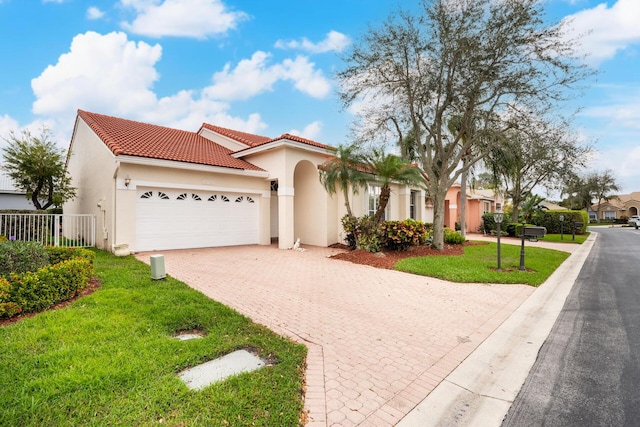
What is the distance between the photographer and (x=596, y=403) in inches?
119

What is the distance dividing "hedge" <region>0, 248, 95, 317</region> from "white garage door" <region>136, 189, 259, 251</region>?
5.78m

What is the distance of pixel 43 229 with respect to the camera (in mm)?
11742

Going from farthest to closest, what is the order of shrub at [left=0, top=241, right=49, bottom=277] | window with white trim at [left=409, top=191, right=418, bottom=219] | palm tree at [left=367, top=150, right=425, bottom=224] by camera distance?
window with white trim at [left=409, top=191, right=418, bottom=219], palm tree at [left=367, top=150, right=425, bottom=224], shrub at [left=0, top=241, right=49, bottom=277]

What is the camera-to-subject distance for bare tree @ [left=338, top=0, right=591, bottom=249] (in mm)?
11141

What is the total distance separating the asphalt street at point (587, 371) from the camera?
2.84 metres

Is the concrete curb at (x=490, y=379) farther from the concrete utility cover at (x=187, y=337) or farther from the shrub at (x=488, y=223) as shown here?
the shrub at (x=488, y=223)

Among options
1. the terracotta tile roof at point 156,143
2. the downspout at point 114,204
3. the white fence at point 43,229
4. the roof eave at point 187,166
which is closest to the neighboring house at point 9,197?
the terracotta tile roof at point 156,143

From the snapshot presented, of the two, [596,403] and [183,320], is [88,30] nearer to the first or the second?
[183,320]

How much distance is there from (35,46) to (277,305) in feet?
45.5

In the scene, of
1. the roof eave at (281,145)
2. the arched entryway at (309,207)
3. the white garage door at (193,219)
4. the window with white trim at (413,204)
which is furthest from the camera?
the window with white trim at (413,204)

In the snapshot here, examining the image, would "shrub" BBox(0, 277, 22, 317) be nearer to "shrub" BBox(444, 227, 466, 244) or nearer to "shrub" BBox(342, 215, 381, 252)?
"shrub" BBox(342, 215, 381, 252)

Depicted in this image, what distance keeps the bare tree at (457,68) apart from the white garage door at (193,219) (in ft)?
23.3

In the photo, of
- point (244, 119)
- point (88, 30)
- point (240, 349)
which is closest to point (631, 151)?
point (244, 119)

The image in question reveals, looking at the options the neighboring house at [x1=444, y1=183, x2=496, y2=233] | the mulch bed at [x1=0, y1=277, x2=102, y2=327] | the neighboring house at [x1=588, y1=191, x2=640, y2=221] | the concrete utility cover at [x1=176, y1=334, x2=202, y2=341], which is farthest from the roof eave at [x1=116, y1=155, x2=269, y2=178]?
the neighboring house at [x1=588, y1=191, x2=640, y2=221]
